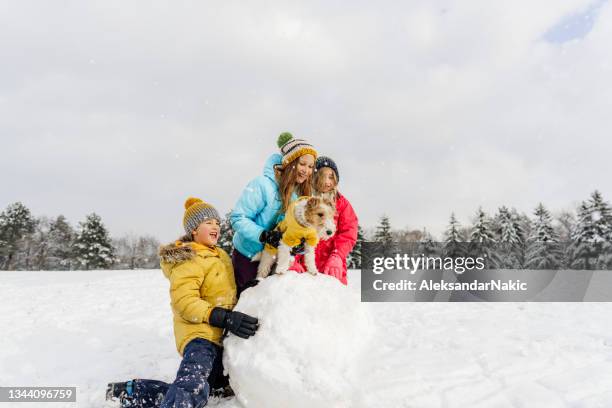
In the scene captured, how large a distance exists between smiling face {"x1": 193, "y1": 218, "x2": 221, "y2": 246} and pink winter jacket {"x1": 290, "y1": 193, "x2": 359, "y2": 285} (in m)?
1.17

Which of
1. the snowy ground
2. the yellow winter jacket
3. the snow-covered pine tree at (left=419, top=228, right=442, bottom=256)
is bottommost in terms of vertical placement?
the snowy ground

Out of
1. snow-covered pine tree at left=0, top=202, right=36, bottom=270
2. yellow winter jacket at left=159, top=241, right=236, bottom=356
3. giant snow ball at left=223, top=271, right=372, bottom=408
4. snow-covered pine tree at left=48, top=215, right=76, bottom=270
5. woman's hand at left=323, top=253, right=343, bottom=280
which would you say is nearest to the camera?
giant snow ball at left=223, top=271, right=372, bottom=408

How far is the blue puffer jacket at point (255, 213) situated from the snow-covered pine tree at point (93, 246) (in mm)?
45262

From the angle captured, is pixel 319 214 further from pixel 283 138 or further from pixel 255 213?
pixel 283 138

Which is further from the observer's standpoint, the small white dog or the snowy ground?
the snowy ground

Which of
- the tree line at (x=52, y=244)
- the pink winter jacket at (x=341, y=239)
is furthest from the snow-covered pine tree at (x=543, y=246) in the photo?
the pink winter jacket at (x=341, y=239)

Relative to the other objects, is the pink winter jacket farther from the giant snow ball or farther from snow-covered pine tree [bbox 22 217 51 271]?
snow-covered pine tree [bbox 22 217 51 271]

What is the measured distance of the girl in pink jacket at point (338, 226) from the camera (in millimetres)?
4133

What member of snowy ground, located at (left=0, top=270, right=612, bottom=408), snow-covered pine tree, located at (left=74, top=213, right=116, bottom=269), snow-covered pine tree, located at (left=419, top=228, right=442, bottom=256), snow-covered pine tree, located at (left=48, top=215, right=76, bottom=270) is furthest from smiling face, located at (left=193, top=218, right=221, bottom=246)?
snow-covered pine tree, located at (left=48, top=215, right=76, bottom=270)

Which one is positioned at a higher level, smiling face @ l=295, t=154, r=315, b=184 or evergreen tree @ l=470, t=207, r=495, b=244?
evergreen tree @ l=470, t=207, r=495, b=244

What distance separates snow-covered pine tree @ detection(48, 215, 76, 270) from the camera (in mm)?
53375

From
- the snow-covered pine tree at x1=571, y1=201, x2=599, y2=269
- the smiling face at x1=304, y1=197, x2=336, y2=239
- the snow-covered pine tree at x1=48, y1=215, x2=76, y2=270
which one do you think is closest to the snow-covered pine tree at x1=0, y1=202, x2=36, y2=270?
the snow-covered pine tree at x1=48, y1=215, x2=76, y2=270

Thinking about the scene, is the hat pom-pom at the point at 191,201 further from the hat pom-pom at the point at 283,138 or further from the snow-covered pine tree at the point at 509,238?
the snow-covered pine tree at the point at 509,238

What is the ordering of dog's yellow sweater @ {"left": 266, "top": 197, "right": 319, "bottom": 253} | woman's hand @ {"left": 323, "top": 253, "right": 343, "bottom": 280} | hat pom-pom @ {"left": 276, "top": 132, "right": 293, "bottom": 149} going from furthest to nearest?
hat pom-pom @ {"left": 276, "top": 132, "right": 293, "bottom": 149}
woman's hand @ {"left": 323, "top": 253, "right": 343, "bottom": 280}
dog's yellow sweater @ {"left": 266, "top": 197, "right": 319, "bottom": 253}
